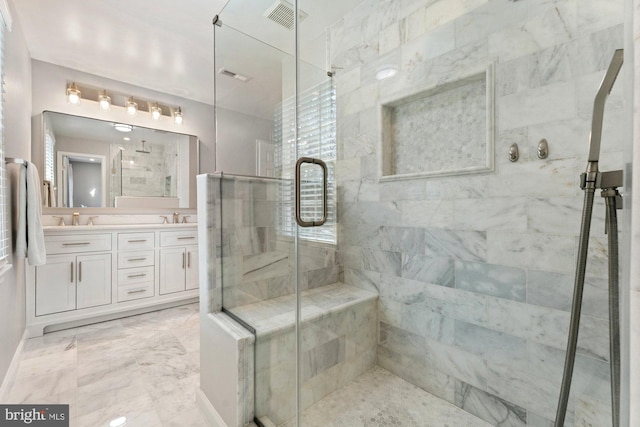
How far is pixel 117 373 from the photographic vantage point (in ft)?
6.13

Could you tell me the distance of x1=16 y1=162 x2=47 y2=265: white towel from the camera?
1.97 metres

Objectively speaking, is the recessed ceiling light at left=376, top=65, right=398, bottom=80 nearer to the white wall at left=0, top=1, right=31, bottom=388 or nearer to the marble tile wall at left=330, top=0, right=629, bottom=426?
the marble tile wall at left=330, top=0, right=629, bottom=426

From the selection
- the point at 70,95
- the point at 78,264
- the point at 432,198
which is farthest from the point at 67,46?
the point at 432,198

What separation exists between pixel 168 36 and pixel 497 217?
267cm

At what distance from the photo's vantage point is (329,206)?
2.13 m

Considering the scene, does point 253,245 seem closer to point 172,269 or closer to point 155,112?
point 172,269

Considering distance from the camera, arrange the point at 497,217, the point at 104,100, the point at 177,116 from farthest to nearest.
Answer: the point at 177,116
the point at 104,100
the point at 497,217

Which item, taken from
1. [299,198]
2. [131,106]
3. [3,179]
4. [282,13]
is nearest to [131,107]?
[131,106]

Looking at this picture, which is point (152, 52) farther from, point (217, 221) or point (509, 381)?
point (509, 381)

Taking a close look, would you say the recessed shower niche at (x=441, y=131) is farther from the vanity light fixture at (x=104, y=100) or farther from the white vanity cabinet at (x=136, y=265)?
the vanity light fixture at (x=104, y=100)

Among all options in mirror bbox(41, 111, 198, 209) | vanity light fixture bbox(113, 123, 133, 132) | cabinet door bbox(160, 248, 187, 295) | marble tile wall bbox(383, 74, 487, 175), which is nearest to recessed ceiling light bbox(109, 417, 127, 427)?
cabinet door bbox(160, 248, 187, 295)

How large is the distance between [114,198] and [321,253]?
97.7 inches

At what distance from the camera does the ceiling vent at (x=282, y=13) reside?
5.68 ft

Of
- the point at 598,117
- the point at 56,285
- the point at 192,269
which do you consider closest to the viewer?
the point at 598,117
